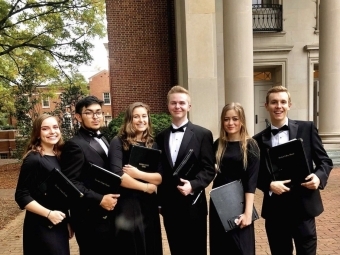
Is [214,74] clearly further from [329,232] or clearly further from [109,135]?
[329,232]

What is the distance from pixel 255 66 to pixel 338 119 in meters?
4.52

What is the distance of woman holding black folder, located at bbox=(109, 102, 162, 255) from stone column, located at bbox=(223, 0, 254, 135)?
23.3ft

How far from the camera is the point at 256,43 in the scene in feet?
45.0

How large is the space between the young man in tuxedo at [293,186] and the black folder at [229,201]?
325mm

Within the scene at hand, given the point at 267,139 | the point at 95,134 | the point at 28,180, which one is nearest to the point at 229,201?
the point at 267,139

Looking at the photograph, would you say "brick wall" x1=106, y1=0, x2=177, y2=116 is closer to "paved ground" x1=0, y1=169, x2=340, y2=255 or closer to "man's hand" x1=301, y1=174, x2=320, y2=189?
"paved ground" x1=0, y1=169, x2=340, y2=255

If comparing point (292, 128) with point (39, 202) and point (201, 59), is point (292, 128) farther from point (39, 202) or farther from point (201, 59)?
point (201, 59)

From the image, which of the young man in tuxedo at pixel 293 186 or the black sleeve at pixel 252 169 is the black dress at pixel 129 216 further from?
the young man in tuxedo at pixel 293 186

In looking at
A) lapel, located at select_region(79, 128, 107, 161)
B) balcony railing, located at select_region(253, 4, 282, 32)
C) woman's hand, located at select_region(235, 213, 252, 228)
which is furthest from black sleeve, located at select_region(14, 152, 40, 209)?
balcony railing, located at select_region(253, 4, 282, 32)

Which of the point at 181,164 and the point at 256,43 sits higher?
the point at 256,43

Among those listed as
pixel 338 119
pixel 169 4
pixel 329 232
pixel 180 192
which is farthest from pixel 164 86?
pixel 180 192

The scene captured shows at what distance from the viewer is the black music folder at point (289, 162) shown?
115 inches

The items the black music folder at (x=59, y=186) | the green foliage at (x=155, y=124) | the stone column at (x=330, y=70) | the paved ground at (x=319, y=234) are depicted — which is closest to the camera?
the black music folder at (x=59, y=186)

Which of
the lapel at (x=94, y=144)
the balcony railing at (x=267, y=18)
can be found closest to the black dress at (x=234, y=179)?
the lapel at (x=94, y=144)
